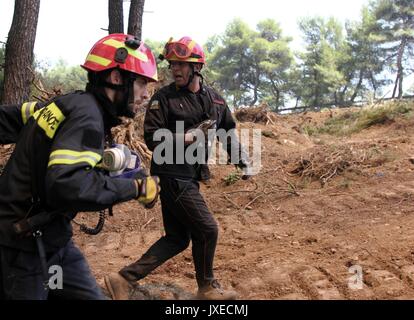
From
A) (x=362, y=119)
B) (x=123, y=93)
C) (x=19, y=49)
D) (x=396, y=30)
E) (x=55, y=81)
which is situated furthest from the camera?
(x=396, y=30)

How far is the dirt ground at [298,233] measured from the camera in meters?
4.37

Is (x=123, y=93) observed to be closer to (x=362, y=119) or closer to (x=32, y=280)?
(x=32, y=280)

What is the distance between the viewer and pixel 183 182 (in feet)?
12.9

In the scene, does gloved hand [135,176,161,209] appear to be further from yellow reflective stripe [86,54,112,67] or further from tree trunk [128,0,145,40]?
tree trunk [128,0,145,40]

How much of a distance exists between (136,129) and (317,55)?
101 ft

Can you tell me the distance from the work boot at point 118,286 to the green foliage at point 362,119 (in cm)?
806

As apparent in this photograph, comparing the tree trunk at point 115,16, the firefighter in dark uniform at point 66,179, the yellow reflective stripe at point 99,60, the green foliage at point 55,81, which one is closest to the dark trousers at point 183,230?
the firefighter in dark uniform at point 66,179

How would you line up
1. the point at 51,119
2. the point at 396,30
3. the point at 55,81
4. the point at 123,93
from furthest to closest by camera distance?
1. the point at 396,30
2. the point at 55,81
3. the point at 123,93
4. the point at 51,119

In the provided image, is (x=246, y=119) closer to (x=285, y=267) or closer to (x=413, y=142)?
(x=413, y=142)

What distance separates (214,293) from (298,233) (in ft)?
6.40

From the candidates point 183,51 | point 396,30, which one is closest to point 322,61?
point 396,30

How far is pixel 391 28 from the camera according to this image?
35.1m
